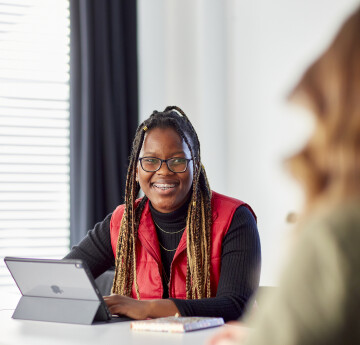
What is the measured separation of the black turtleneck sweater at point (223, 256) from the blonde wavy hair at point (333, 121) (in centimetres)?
139

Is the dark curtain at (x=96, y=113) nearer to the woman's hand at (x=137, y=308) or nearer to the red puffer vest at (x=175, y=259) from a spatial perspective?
the red puffer vest at (x=175, y=259)

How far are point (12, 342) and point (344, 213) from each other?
1256 mm

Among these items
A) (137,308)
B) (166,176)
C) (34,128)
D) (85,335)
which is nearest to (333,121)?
(85,335)

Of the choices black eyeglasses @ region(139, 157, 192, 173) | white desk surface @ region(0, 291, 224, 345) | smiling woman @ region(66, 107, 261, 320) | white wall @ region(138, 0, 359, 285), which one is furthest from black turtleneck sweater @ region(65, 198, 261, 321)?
white wall @ region(138, 0, 359, 285)

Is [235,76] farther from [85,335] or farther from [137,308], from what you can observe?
[85,335]

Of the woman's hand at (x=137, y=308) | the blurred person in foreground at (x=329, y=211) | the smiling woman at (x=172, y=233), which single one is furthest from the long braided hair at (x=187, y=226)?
the blurred person in foreground at (x=329, y=211)

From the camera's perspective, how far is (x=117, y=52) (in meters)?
4.11

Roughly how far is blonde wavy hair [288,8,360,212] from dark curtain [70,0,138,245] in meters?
3.28

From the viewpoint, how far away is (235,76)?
13.4 ft

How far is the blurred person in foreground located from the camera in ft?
2.34

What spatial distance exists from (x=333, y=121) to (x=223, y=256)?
1814 millimetres

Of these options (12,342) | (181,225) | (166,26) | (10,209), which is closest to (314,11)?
(166,26)

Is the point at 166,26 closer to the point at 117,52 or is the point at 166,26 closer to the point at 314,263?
the point at 117,52

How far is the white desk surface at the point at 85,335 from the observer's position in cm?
168
